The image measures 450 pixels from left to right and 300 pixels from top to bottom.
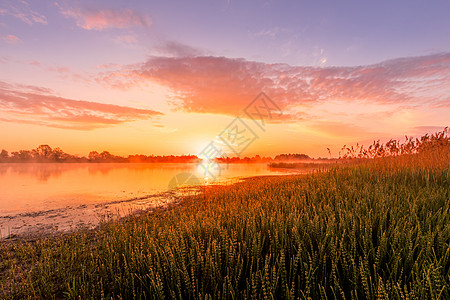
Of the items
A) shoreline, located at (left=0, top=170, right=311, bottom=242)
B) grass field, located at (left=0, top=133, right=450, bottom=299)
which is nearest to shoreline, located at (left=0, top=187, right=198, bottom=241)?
shoreline, located at (left=0, top=170, right=311, bottom=242)

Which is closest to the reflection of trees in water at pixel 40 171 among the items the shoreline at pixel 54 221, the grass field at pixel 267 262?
the shoreline at pixel 54 221

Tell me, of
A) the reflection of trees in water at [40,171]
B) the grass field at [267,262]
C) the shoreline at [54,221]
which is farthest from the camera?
the reflection of trees in water at [40,171]

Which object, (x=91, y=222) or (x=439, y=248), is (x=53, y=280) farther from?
(x=439, y=248)

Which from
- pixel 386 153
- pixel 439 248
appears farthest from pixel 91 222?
pixel 386 153

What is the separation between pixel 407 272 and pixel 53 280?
5364mm

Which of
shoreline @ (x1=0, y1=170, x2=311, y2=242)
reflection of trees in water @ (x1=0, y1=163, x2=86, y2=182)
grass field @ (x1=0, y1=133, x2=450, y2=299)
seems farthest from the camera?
reflection of trees in water @ (x1=0, y1=163, x2=86, y2=182)

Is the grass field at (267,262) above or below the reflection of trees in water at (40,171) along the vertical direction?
above

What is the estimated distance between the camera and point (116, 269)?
136 inches

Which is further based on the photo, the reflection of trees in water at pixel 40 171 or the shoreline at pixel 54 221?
the reflection of trees in water at pixel 40 171

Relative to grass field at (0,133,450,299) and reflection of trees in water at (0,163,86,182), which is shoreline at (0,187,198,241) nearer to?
grass field at (0,133,450,299)

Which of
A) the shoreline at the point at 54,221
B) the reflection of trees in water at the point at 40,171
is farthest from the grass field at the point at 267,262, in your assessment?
the reflection of trees in water at the point at 40,171

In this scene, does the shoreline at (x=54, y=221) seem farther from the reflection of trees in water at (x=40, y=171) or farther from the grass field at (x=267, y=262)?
the reflection of trees in water at (x=40, y=171)

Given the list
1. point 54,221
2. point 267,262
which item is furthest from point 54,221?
point 267,262

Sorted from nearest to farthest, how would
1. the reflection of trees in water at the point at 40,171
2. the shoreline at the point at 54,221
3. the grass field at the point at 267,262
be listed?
the grass field at the point at 267,262 < the shoreline at the point at 54,221 < the reflection of trees in water at the point at 40,171
